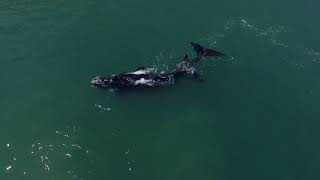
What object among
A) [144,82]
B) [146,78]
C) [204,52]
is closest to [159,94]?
[144,82]

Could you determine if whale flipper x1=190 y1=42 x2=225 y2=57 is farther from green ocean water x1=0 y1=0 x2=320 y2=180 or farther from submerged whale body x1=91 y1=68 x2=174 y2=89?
submerged whale body x1=91 y1=68 x2=174 y2=89

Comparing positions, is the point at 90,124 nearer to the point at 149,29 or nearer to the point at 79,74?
the point at 79,74

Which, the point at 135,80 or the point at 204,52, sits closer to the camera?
the point at 135,80

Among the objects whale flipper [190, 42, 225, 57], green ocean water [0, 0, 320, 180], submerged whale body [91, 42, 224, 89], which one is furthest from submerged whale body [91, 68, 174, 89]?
whale flipper [190, 42, 225, 57]

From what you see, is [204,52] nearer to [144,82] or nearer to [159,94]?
[159,94]

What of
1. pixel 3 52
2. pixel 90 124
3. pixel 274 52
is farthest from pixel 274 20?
pixel 3 52
